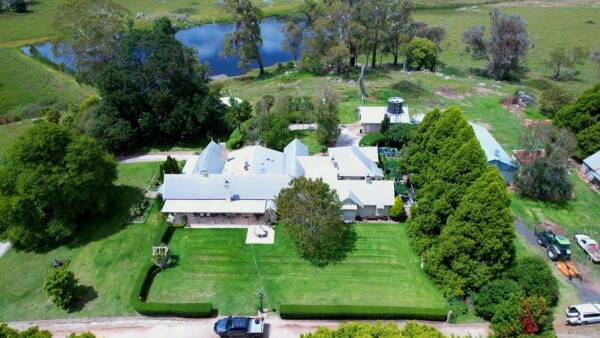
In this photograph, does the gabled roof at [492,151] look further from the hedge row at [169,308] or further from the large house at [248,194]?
the hedge row at [169,308]

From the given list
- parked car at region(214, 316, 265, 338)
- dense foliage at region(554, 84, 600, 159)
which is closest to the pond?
dense foliage at region(554, 84, 600, 159)

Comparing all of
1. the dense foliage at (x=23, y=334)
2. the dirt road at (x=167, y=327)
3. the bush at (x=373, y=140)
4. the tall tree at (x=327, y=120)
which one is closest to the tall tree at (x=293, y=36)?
the tall tree at (x=327, y=120)

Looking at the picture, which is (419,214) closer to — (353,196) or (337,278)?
(353,196)

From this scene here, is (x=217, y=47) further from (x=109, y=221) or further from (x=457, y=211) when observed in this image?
(x=457, y=211)

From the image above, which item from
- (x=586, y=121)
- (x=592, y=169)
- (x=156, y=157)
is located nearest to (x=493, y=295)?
(x=592, y=169)

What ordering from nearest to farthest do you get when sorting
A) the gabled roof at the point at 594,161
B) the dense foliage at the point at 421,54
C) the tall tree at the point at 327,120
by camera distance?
the gabled roof at the point at 594,161, the tall tree at the point at 327,120, the dense foliage at the point at 421,54

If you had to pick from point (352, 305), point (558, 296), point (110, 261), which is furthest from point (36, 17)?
point (558, 296)

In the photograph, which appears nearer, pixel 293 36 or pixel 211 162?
pixel 211 162
